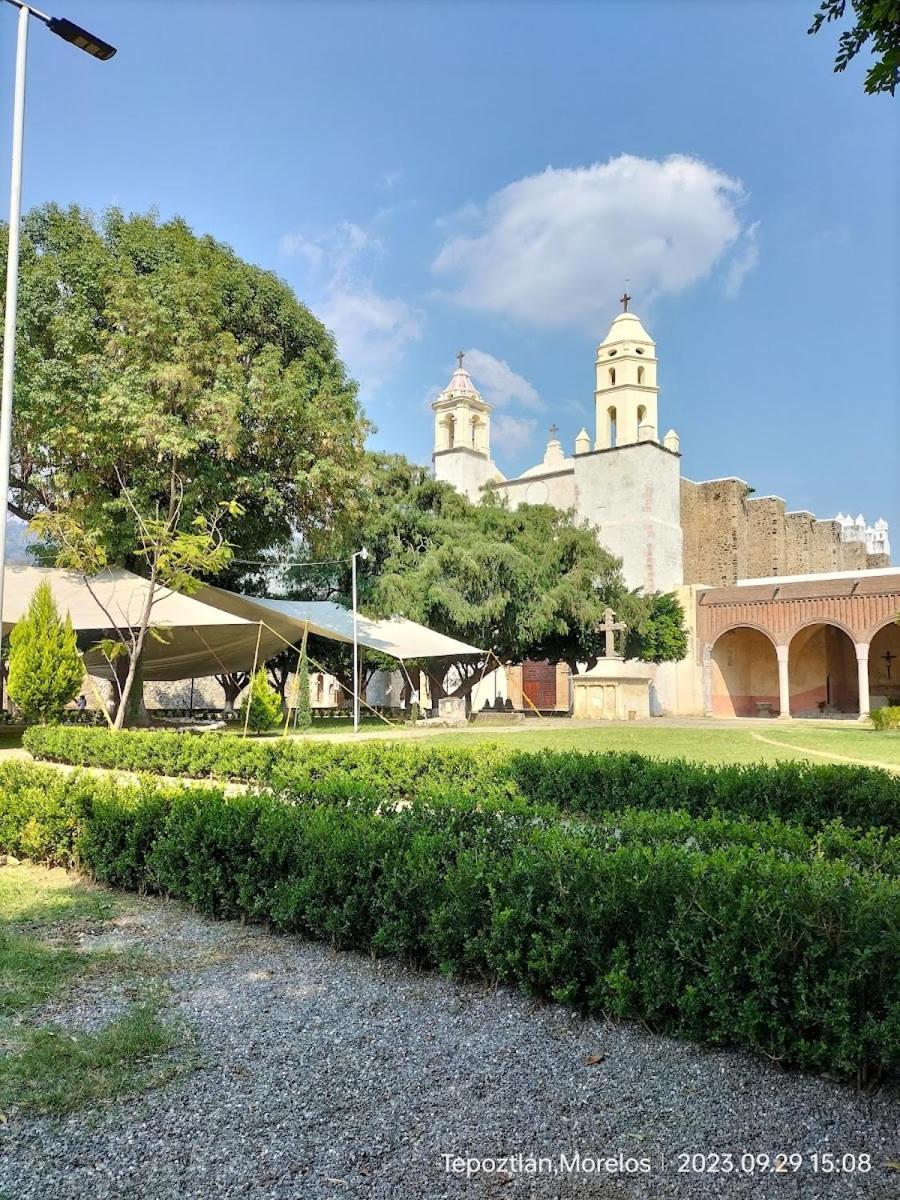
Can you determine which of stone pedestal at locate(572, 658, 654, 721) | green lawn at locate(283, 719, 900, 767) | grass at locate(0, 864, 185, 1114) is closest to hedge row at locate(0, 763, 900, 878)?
grass at locate(0, 864, 185, 1114)

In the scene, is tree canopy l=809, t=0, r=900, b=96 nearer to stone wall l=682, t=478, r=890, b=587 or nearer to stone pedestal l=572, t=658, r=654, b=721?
stone pedestal l=572, t=658, r=654, b=721

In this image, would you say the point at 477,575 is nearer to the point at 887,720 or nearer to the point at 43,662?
the point at 887,720

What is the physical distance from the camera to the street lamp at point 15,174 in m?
7.26

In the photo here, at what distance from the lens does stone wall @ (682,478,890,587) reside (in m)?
32.6

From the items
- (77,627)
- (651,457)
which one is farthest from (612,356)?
(77,627)

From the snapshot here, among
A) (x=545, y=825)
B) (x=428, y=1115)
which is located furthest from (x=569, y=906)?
(x=545, y=825)

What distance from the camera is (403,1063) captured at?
2.67 metres

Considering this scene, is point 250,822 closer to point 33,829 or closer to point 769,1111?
point 33,829

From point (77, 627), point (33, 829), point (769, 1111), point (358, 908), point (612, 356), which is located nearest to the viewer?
point (769, 1111)

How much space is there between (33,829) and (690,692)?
86.6 feet

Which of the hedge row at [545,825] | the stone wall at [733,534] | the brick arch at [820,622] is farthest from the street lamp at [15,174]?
the stone wall at [733,534]

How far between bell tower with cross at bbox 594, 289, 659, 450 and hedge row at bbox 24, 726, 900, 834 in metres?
24.6

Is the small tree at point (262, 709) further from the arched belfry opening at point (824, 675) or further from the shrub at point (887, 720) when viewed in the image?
the arched belfry opening at point (824, 675)

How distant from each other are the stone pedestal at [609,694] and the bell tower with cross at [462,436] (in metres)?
12.2
